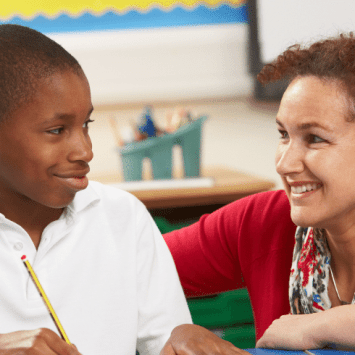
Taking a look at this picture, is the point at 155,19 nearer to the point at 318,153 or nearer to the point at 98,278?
the point at 318,153

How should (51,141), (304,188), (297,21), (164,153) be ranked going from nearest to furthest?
(51,141) < (304,188) < (164,153) < (297,21)

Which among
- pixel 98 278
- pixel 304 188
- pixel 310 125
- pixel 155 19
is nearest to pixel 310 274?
pixel 304 188

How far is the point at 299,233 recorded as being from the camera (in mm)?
1009

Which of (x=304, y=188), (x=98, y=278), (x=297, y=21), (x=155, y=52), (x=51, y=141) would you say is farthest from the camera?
(x=155, y=52)

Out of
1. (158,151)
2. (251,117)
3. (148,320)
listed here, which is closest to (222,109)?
(251,117)

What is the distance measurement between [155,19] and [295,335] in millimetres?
1502

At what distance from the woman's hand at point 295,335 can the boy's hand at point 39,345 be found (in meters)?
0.32

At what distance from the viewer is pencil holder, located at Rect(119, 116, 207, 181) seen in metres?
1.48

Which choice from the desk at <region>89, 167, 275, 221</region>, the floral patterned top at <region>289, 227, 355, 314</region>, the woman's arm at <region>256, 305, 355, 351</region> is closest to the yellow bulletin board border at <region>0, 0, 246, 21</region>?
the desk at <region>89, 167, 275, 221</region>

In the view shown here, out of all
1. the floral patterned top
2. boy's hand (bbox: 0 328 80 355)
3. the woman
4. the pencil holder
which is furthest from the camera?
the pencil holder

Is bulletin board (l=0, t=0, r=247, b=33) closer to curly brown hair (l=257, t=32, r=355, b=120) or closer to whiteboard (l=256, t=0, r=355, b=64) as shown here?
whiteboard (l=256, t=0, r=355, b=64)

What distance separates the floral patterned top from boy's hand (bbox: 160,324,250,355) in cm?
31

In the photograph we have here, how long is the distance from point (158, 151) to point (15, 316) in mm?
871

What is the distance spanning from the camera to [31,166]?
0.65 meters
